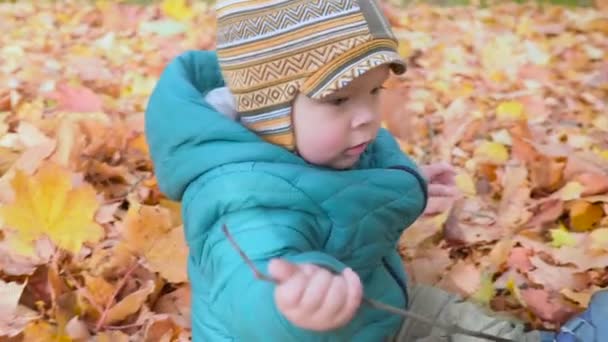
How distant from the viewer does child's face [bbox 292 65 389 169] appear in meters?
1.12

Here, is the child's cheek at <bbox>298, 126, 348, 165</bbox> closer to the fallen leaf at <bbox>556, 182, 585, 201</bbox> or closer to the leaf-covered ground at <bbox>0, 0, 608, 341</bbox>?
the leaf-covered ground at <bbox>0, 0, 608, 341</bbox>

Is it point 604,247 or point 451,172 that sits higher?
point 451,172

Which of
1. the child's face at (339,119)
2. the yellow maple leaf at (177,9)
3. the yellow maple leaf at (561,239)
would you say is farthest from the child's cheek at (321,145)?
the yellow maple leaf at (177,9)

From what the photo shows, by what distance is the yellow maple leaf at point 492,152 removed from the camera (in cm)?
205

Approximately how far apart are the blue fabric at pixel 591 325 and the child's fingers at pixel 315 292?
1.89ft

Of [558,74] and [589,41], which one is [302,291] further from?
[589,41]

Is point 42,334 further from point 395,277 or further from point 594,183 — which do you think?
point 594,183

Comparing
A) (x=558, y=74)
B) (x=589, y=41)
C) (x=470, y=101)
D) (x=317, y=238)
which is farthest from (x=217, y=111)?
(x=589, y=41)

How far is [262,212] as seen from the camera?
3.48ft

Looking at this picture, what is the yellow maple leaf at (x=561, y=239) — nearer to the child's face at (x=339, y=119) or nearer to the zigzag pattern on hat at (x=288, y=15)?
the child's face at (x=339, y=119)

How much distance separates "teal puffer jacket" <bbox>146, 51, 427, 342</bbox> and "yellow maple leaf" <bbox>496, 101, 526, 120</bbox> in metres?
1.10

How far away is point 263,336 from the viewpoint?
0.97 meters

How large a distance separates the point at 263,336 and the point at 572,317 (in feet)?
2.16

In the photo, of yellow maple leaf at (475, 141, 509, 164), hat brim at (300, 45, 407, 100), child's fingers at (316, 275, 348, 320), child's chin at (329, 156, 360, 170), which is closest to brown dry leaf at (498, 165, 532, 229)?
yellow maple leaf at (475, 141, 509, 164)
